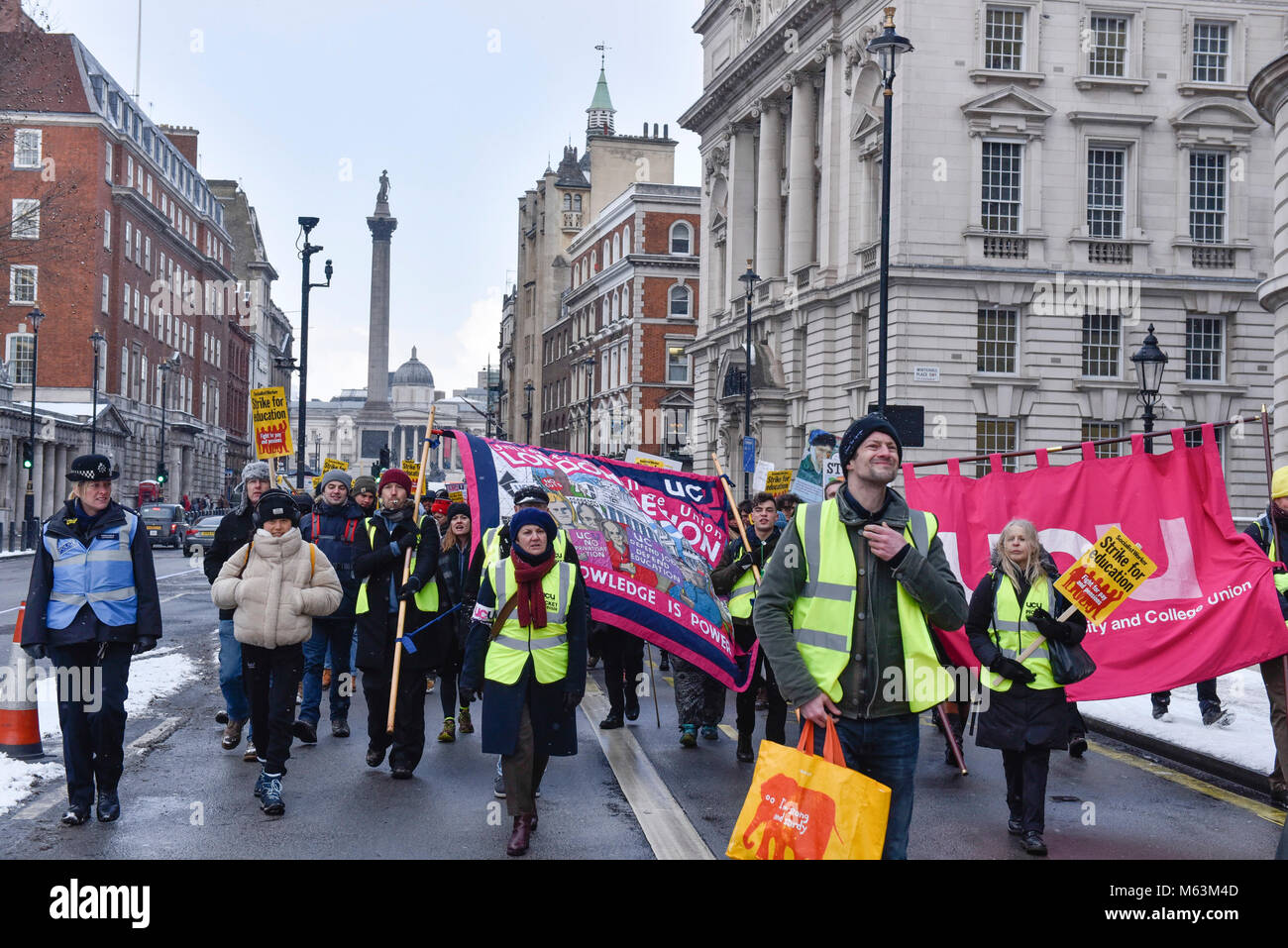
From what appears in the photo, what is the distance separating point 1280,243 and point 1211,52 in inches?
757

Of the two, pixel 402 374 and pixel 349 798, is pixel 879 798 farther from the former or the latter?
pixel 402 374

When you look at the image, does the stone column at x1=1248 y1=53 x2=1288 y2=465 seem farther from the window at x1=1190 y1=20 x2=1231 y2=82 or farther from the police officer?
the window at x1=1190 y1=20 x2=1231 y2=82

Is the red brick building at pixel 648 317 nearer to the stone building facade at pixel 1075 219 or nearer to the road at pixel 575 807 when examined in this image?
the stone building facade at pixel 1075 219

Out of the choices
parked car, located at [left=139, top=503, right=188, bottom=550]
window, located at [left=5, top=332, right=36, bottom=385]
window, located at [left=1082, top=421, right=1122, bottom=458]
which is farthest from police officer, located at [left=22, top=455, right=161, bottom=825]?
window, located at [left=5, top=332, right=36, bottom=385]

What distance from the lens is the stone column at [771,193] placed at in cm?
4831

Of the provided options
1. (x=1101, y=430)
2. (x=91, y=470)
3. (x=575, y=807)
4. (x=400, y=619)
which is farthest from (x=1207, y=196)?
(x=91, y=470)

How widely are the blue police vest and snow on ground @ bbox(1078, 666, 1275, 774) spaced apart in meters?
7.40

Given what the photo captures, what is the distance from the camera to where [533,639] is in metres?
7.34

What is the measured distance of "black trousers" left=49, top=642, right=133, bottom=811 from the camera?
7.61 metres

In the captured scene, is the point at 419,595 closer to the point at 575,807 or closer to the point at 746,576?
the point at 575,807

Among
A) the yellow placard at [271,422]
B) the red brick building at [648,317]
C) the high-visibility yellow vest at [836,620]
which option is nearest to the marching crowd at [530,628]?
the high-visibility yellow vest at [836,620]

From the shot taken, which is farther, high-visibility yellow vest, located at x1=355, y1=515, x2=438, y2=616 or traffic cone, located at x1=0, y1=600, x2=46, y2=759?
high-visibility yellow vest, located at x1=355, y1=515, x2=438, y2=616

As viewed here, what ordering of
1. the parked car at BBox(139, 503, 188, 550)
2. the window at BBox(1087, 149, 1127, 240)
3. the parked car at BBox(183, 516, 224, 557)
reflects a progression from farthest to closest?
the parked car at BBox(139, 503, 188, 550), the parked car at BBox(183, 516, 224, 557), the window at BBox(1087, 149, 1127, 240)

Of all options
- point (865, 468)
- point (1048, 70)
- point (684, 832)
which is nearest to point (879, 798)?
point (865, 468)
